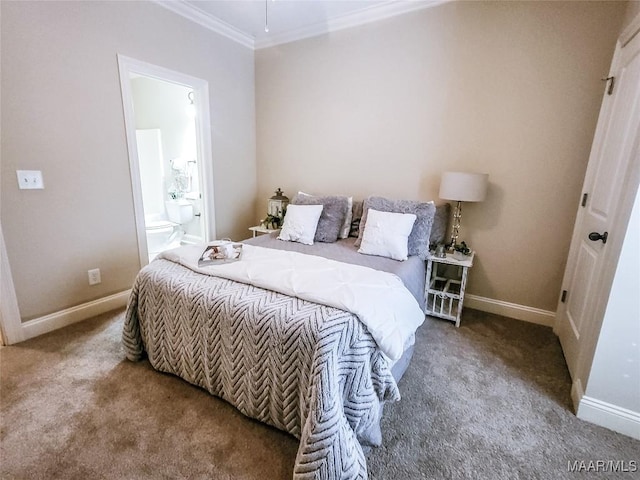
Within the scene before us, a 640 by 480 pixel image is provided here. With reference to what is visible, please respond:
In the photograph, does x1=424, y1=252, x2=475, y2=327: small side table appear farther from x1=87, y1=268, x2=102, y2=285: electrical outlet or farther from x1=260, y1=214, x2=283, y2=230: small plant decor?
x1=87, y1=268, x2=102, y2=285: electrical outlet

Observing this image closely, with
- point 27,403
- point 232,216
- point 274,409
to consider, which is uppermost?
point 232,216

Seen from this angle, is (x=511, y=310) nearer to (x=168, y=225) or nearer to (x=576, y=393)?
(x=576, y=393)

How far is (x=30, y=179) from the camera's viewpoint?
2059 mm

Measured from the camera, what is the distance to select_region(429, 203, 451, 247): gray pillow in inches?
105

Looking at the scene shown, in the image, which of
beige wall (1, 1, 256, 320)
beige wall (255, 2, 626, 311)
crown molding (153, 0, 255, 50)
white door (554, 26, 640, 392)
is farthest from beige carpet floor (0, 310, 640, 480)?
crown molding (153, 0, 255, 50)

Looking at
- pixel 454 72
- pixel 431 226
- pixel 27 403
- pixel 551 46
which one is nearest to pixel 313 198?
pixel 431 226

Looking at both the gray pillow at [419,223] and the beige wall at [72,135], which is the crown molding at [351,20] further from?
the gray pillow at [419,223]

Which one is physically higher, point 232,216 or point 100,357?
point 232,216

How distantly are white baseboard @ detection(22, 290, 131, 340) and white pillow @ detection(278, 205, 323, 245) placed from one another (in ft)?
5.09

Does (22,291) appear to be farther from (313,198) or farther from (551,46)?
(551,46)

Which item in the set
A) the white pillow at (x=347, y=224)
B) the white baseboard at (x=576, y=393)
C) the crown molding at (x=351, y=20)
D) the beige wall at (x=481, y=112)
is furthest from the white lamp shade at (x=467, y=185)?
the crown molding at (x=351, y=20)

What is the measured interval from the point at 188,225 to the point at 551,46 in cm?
484

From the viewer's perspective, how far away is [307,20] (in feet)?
9.79

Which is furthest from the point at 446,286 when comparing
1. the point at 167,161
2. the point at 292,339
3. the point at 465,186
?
the point at 167,161
